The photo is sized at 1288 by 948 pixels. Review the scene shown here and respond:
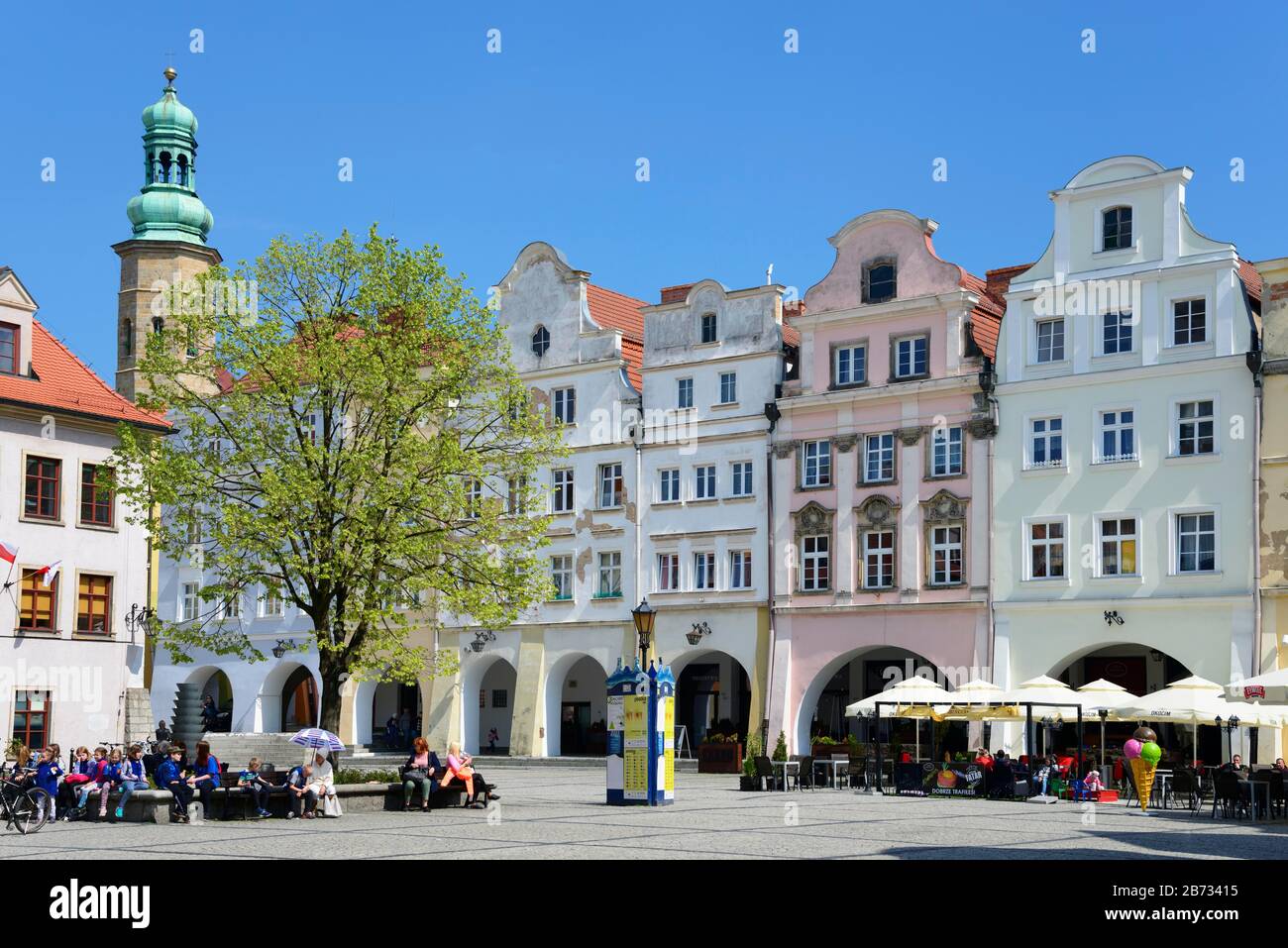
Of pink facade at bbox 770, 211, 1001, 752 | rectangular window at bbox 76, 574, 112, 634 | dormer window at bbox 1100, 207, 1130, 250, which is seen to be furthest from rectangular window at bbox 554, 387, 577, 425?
dormer window at bbox 1100, 207, 1130, 250

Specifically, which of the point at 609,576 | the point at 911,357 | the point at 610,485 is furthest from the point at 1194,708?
the point at 610,485

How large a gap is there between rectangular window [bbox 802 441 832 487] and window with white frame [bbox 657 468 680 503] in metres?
4.32

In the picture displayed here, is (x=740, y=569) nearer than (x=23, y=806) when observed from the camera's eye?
No

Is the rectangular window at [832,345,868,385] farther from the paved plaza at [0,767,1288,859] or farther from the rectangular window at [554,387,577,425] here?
the paved plaza at [0,767,1288,859]

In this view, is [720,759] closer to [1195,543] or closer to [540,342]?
[1195,543]

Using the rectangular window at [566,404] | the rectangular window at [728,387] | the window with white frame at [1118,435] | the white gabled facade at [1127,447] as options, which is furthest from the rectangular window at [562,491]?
the window with white frame at [1118,435]

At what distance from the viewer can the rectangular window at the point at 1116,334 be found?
45.8 m

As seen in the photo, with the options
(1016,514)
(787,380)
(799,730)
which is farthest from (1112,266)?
(799,730)

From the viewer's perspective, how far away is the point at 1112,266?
4600cm

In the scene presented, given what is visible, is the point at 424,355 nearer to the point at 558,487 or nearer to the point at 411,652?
the point at 411,652

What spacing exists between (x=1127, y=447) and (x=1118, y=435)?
0.38m

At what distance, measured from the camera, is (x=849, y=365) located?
50812 mm
